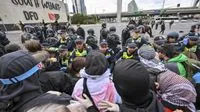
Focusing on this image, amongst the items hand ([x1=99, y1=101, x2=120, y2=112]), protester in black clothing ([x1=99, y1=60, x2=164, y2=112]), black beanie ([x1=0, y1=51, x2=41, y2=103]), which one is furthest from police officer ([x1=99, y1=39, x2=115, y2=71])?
black beanie ([x1=0, y1=51, x2=41, y2=103])

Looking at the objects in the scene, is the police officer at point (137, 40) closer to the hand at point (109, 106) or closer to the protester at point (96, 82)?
the protester at point (96, 82)

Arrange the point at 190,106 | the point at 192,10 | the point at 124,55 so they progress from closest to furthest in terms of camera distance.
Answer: the point at 190,106
the point at 124,55
the point at 192,10

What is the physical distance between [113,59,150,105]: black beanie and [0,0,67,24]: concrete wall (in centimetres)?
2306

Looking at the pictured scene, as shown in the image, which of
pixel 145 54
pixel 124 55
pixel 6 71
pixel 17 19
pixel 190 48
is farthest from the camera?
pixel 17 19

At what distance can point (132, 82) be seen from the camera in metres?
1.80

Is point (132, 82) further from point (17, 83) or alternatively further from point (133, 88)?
point (17, 83)

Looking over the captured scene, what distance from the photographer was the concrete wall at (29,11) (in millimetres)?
23266

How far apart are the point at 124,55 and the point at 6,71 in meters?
4.18

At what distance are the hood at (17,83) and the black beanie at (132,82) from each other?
2.17 feet

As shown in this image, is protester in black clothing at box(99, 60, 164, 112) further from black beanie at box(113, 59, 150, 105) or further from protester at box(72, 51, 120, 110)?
protester at box(72, 51, 120, 110)

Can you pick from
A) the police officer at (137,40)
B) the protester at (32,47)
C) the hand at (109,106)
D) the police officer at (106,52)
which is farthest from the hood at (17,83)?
the police officer at (137,40)

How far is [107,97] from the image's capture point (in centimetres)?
260

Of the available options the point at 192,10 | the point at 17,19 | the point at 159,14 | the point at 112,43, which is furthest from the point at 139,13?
the point at 112,43

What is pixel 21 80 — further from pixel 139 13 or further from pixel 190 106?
pixel 139 13
